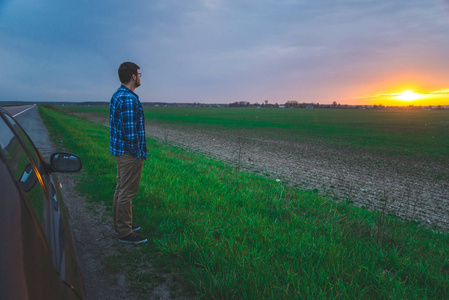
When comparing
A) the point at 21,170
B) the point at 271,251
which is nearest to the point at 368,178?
the point at 271,251

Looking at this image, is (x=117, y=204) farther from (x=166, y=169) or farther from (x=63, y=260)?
(x=166, y=169)

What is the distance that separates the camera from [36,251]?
0.97m

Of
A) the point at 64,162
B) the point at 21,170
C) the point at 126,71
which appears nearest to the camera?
the point at 21,170

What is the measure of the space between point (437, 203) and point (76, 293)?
35.5ft

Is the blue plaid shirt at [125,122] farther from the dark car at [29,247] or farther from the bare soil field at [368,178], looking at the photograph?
the bare soil field at [368,178]

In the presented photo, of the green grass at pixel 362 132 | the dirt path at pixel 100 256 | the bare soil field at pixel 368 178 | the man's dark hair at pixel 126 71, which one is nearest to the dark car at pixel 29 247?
the dirt path at pixel 100 256

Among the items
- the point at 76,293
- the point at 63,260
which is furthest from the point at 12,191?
the point at 76,293

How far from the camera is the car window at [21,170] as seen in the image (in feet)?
3.78

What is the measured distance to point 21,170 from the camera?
4.20 feet

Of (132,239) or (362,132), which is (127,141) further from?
(362,132)

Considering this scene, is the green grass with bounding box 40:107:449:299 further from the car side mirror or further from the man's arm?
the car side mirror

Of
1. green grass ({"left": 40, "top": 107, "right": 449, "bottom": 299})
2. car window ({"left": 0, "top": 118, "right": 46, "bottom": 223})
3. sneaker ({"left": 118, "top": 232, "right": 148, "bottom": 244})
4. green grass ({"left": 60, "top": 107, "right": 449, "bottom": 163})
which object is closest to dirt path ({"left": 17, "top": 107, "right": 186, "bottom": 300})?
sneaker ({"left": 118, "top": 232, "right": 148, "bottom": 244})

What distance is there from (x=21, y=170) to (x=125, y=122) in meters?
1.85

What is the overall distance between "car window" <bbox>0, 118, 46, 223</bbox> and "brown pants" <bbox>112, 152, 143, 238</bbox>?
5.01 feet
